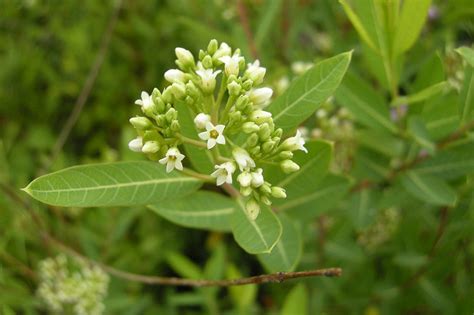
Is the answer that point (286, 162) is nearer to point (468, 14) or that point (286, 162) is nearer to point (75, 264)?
point (468, 14)

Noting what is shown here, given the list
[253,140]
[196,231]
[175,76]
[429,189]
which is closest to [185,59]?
[175,76]

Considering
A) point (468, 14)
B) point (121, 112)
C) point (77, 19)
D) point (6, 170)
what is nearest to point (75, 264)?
point (6, 170)

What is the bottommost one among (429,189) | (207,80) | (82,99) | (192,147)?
(429,189)

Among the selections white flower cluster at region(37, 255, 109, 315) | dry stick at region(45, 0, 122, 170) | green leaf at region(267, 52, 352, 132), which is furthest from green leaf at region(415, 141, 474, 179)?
dry stick at region(45, 0, 122, 170)

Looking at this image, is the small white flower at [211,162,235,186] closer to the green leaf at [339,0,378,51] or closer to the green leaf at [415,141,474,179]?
the green leaf at [339,0,378,51]

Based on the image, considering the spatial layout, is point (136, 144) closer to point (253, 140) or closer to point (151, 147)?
point (151, 147)
